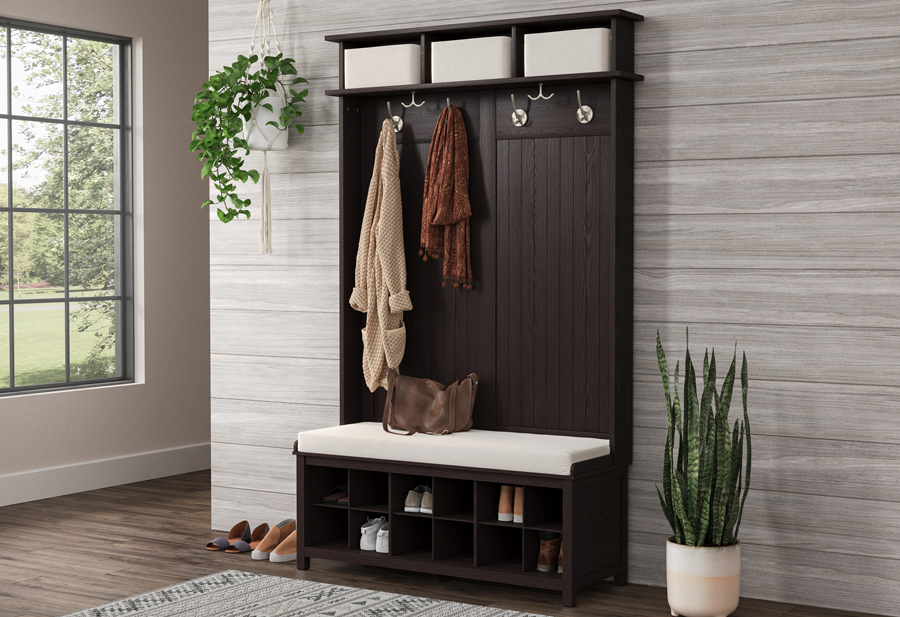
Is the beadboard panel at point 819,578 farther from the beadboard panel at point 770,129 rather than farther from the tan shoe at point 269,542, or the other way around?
the tan shoe at point 269,542

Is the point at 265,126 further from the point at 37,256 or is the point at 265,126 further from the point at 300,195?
the point at 37,256

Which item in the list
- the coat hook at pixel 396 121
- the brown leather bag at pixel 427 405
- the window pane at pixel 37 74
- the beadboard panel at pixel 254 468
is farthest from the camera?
the window pane at pixel 37 74

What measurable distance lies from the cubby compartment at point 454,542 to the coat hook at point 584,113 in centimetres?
155

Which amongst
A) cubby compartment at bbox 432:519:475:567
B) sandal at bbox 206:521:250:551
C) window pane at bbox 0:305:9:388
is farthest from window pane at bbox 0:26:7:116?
cubby compartment at bbox 432:519:475:567

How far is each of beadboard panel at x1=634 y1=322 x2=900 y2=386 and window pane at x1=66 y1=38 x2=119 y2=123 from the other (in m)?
3.48

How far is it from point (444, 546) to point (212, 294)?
1.69 m

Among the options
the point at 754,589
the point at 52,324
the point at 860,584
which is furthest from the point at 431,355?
the point at 52,324

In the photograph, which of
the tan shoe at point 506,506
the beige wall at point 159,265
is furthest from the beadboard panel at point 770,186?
the beige wall at point 159,265

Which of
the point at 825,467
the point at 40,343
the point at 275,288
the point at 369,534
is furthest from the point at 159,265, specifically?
the point at 825,467

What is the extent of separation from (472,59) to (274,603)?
6.92ft

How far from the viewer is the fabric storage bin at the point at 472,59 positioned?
3.97 m

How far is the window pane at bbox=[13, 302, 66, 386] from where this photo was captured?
18.1ft

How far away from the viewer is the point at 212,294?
4.83 m

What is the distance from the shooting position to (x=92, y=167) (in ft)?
19.3
